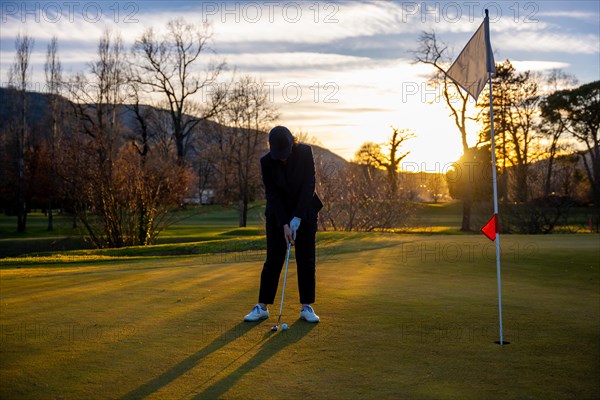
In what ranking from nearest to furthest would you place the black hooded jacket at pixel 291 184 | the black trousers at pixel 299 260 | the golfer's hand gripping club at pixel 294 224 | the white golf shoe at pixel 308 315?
the white golf shoe at pixel 308 315
the golfer's hand gripping club at pixel 294 224
the black hooded jacket at pixel 291 184
the black trousers at pixel 299 260

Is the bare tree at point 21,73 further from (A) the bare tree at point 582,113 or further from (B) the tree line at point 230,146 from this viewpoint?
(A) the bare tree at point 582,113

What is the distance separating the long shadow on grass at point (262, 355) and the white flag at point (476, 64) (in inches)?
128

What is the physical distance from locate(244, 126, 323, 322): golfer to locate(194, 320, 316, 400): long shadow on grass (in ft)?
1.39

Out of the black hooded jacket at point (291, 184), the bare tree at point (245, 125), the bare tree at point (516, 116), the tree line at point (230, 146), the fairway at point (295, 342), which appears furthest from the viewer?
the bare tree at point (516, 116)

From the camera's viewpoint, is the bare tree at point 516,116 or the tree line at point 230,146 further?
the bare tree at point 516,116

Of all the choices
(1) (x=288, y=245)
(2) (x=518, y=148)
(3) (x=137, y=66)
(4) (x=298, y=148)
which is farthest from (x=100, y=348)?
(2) (x=518, y=148)

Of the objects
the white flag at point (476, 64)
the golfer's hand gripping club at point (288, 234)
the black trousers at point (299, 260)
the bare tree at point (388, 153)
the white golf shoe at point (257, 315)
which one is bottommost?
the white golf shoe at point (257, 315)

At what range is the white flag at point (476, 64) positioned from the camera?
6.71 metres

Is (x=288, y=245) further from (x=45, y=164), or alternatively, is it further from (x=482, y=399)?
(x=45, y=164)

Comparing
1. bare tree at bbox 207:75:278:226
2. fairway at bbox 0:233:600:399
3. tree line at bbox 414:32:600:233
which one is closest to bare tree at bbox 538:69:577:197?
tree line at bbox 414:32:600:233

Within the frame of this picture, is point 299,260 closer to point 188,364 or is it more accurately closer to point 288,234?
point 288,234

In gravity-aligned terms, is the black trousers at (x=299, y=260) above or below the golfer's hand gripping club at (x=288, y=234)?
below

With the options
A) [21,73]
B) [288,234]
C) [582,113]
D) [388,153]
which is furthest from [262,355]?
[388,153]

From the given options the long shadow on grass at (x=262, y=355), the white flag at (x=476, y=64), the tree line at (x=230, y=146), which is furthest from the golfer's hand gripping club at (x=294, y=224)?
the tree line at (x=230, y=146)
